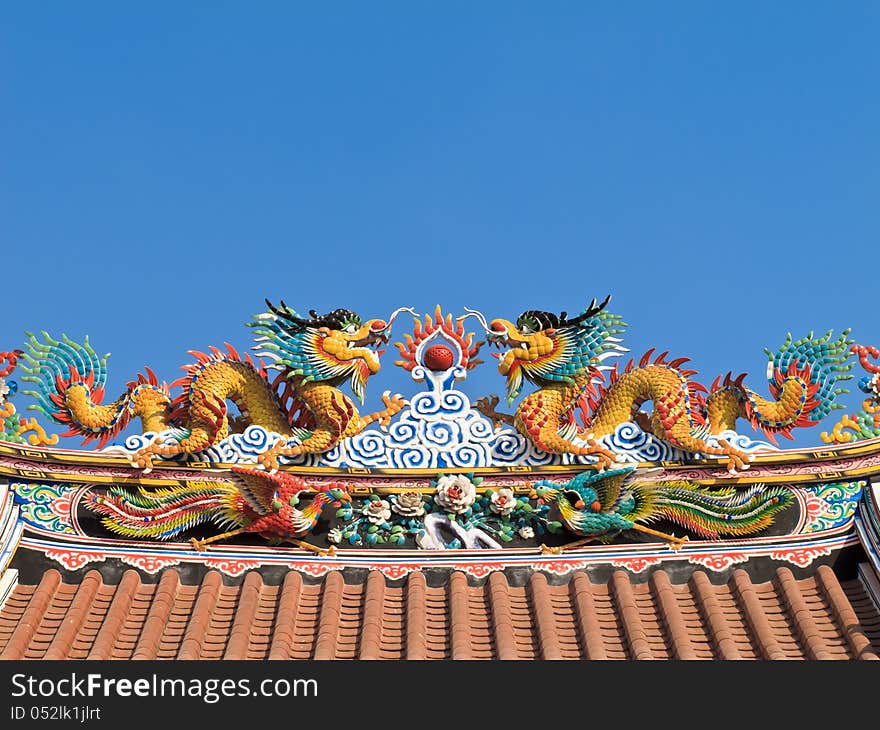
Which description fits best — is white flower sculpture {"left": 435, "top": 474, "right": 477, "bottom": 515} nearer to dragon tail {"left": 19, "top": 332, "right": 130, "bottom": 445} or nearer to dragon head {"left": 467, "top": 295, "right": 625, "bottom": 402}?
dragon head {"left": 467, "top": 295, "right": 625, "bottom": 402}

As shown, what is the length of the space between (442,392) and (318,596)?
1661 millimetres

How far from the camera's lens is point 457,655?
7.98 m

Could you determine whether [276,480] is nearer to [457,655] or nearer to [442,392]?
[442,392]

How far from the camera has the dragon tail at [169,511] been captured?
927 cm

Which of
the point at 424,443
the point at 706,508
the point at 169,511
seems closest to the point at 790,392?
the point at 706,508

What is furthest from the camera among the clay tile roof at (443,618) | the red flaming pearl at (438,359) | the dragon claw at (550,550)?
the red flaming pearl at (438,359)

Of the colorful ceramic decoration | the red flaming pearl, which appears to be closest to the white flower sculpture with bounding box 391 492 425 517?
the colorful ceramic decoration

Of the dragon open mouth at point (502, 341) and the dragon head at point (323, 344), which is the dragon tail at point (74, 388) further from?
the dragon open mouth at point (502, 341)

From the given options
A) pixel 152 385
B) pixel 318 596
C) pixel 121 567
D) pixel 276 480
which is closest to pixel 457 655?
pixel 318 596

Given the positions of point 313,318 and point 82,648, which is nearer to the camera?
point 82,648

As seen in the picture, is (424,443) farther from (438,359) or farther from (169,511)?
(169,511)

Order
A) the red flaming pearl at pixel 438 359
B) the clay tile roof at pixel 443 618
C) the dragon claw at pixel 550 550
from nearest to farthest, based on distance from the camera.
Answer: the clay tile roof at pixel 443 618 < the dragon claw at pixel 550 550 < the red flaming pearl at pixel 438 359

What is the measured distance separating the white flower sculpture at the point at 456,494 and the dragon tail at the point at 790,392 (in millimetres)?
1686

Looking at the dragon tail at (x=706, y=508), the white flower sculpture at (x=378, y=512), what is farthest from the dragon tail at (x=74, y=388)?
the dragon tail at (x=706, y=508)
